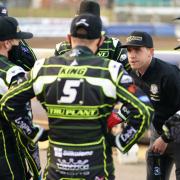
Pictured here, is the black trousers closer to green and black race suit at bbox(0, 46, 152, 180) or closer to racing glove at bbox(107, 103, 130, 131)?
racing glove at bbox(107, 103, 130, 131)

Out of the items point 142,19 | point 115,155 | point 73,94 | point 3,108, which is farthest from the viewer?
point 142,19

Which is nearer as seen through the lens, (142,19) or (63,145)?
(63,145)

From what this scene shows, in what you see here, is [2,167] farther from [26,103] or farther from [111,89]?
[111,89]

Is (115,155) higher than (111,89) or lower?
lower

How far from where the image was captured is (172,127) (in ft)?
15.7

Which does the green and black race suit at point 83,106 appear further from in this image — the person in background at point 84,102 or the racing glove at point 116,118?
the racing glove at point 116,118

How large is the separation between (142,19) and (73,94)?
37.6 m

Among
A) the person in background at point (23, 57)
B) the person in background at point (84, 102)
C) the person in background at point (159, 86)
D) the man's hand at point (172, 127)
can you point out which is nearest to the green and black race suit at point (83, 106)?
the person in background at point (84, 102)

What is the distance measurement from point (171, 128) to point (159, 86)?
1.38ft

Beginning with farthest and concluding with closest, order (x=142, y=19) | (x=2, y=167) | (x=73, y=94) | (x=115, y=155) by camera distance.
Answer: (x=142, y=19)
(x=115, y=155)
(x=2, y=167)
(x=73, y=94)

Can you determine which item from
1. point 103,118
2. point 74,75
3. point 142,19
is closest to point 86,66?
point 74,75

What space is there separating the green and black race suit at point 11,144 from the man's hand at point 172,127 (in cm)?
116

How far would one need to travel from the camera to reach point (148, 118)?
11.7 feet

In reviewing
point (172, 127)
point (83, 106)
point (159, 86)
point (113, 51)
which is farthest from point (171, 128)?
point (83, 106)
